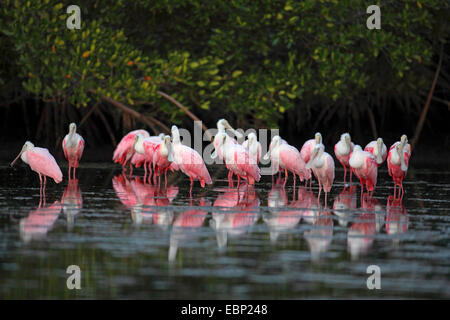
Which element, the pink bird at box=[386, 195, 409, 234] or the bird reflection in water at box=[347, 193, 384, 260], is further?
the pink bird at box=[386, 195, 409, 234]

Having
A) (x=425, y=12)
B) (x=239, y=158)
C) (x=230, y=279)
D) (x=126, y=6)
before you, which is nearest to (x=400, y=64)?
(x=425, y=12)

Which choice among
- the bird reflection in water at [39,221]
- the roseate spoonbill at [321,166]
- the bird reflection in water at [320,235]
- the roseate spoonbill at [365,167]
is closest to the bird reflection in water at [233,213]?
the bird reflection in water at [320,235]

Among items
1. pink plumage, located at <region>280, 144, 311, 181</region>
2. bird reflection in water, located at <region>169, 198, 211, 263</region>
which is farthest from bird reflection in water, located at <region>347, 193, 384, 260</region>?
pink plumage, located at <region>280, 144, 311, 181</region>

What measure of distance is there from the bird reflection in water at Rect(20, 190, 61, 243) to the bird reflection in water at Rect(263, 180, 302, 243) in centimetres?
235

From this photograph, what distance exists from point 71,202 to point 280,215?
2939mm

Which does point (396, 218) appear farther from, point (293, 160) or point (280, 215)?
point (293, 160)

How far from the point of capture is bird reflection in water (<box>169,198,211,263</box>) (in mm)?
9641

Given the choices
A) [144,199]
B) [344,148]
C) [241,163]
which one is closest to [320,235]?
[144,199]

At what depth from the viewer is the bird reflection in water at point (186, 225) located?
9.64 m

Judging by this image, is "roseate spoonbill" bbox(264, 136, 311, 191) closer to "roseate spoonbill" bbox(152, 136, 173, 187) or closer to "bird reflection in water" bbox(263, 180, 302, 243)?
"bird reflection in water" bbox(263, 180, 302, 243)

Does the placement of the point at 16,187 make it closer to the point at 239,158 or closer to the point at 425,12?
the point at 239,158

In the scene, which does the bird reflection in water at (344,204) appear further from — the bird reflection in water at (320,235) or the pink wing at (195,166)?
the pink wing at (195,166)

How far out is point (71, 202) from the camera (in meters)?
13.4
